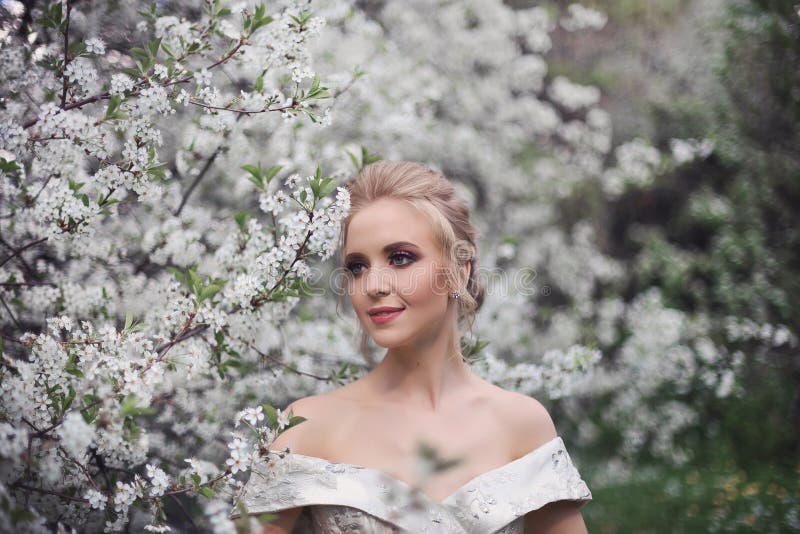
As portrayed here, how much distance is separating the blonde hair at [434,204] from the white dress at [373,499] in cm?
53

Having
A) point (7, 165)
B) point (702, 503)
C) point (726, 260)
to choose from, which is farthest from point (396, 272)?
point (726, 260)

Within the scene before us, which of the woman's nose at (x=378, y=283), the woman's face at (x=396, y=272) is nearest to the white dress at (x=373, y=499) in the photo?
the woman's face at (x=396, y=272)

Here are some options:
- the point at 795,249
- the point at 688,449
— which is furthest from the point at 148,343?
the point at 688,449

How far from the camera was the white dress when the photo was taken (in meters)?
2.18

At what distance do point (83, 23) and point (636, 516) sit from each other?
171 inches

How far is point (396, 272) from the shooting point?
2367 mm

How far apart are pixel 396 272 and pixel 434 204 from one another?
0.31m

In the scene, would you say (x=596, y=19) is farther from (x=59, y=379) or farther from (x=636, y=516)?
(x=59, y=379)

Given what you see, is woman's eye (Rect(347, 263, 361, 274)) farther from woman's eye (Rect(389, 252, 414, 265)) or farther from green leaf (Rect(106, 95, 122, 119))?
green leaf (Rect(106, 95, 122, 119))

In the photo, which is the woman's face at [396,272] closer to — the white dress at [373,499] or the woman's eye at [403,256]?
the woman's eye at [403,256]

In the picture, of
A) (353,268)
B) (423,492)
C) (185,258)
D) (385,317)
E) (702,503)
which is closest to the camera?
(423,492)

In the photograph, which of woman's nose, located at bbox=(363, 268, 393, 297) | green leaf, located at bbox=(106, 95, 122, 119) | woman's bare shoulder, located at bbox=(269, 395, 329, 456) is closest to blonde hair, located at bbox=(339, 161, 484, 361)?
woman's nose, located at bbox=(363, 268, 393, 297)

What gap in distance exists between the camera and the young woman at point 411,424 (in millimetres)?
2227

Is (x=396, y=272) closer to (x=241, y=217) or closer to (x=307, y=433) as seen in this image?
(x=307, y=433)
